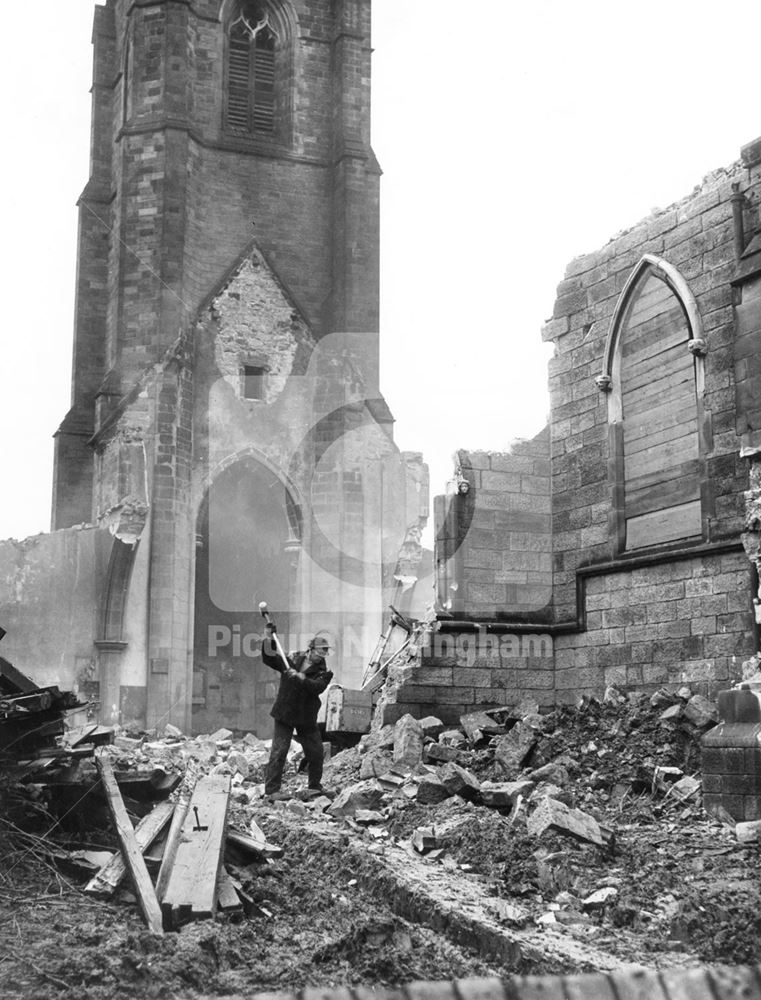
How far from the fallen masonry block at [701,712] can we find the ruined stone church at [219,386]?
44.3ft

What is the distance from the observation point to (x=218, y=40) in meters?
26.8

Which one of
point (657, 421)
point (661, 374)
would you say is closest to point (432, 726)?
point (657, 421)

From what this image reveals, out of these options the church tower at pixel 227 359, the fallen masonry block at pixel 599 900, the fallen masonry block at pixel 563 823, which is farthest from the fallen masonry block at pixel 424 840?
the church tower at pixel 227 359

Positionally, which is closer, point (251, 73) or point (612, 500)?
point (612, 500)

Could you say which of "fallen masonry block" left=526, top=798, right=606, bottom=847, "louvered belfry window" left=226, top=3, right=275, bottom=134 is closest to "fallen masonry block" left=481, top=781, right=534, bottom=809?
"fallen masonry block" left=526, top=798, right=606, bottom=847

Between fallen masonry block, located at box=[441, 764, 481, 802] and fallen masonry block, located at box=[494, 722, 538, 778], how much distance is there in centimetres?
93

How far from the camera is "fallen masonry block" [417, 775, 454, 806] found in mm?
9523

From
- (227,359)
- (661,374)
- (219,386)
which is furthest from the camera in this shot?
(227,359)

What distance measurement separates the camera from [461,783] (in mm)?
9516

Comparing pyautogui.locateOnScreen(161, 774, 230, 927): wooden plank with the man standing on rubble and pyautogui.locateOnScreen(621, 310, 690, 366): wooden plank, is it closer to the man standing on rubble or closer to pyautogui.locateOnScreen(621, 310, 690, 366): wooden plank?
the man standing on rubble

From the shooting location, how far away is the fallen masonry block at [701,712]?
1010 centimetres

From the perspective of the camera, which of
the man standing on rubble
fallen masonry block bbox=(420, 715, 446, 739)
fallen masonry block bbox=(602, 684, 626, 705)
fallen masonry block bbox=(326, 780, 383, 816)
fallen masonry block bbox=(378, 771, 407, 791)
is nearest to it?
fallen masonry block bbox=(326, 780, 383, 816)

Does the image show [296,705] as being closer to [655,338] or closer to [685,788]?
[685,788]

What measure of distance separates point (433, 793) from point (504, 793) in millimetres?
848
